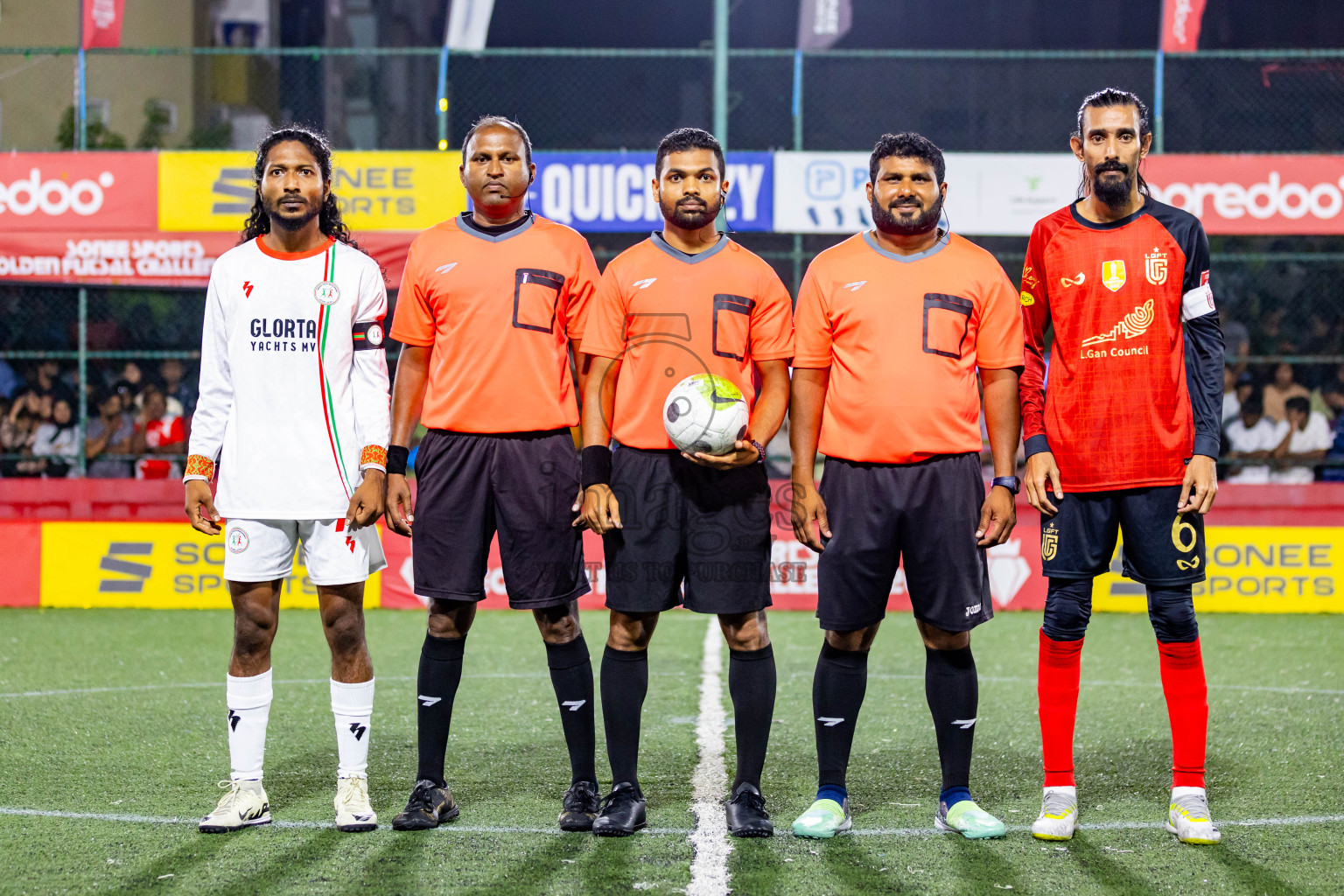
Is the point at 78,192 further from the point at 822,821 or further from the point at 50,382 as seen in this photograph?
the point at 822,821

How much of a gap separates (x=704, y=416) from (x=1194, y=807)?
197 cm

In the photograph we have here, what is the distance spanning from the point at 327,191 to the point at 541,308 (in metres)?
0.87

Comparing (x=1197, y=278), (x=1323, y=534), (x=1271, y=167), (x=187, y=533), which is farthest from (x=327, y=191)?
(x=1271, y=167)

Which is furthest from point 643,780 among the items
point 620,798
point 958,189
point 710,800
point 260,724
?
point 958,189

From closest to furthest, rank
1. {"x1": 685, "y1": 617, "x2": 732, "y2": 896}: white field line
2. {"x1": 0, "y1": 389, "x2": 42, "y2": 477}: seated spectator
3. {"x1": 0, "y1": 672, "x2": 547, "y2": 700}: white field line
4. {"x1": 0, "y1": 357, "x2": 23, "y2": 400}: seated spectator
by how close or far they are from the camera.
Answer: {"x1": 685, "y1": 617, "x2": 732, "y2": 896}: white field line < {"x1": 0, "y1": 672, "x2": 547, "y2": 700}: white field line < {"x1": 0, "y1": 389, "x2": 42, "y2": 477}: seated spectator < {"x1": 0, "y1": 357, "x2": 23, "y2": 400}: seated spectator

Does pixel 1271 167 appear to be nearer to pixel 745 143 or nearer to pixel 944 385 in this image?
pixel 944 385

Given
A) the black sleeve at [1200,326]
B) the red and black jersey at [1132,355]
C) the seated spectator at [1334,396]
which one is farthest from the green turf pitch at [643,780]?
the seated spectator at [1334,396]

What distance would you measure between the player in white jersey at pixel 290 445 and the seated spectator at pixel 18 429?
9826mm

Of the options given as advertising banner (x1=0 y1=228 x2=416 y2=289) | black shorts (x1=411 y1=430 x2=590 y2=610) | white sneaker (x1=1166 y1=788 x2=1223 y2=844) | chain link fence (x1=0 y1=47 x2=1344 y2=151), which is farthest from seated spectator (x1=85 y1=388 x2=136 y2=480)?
white sneaker (x1=1166 y1=788 x2=1223 y2=844)

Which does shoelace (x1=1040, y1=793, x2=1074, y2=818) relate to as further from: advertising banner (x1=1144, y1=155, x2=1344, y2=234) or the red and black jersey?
advertising banner (x1=1144, y1=155, x2=1344, y2=234)

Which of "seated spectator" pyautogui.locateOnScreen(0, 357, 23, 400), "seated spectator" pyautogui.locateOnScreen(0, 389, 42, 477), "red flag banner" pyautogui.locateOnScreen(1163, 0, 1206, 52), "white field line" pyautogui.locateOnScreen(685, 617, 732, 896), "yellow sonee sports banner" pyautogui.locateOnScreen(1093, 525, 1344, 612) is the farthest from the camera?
"seated spectator" pyautogui.locateOnScreen(0, 357, 23, 400)

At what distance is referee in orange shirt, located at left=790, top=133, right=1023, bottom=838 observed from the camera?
3.83m

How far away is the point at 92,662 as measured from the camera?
7.32 metres

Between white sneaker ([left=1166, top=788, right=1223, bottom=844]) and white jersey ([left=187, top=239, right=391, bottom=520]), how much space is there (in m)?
2.74
